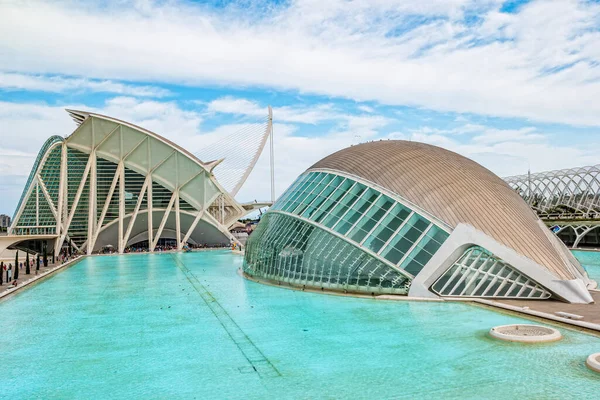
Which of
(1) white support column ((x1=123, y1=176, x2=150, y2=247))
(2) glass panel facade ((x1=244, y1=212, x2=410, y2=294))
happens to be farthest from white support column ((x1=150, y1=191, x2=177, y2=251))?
(2) glass panel facade ((x1=244, y1=212, x2=410, y2=294))

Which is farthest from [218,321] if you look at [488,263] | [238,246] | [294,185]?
[238,246]

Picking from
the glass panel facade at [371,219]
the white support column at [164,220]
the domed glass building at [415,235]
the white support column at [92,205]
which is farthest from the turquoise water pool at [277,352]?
the white support column at [164,220]

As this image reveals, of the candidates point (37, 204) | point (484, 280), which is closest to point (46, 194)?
point (37, 204)

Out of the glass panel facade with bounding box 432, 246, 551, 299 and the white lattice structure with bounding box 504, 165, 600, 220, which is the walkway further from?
the white lattice structure with bounding box 504, 165, 600, 220

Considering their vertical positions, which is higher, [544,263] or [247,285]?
[544,263]

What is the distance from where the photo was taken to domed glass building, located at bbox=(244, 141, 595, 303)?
20.5 meters

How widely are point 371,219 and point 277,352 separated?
10777 mm

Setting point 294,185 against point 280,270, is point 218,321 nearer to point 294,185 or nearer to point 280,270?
point 280,270

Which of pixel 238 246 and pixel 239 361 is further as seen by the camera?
pixel 238 246

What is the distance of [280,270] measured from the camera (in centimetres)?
2733

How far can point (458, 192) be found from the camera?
76.1 feet

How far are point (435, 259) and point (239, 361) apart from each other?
1047 centimetres

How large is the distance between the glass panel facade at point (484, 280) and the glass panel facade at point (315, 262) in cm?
169

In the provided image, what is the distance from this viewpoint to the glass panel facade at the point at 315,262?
22.1 m
